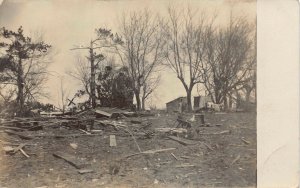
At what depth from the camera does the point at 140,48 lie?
282 centimetres

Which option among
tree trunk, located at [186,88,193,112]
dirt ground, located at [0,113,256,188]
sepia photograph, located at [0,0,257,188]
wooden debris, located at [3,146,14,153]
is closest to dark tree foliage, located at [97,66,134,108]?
sepia photograph, located at [0,0,257,188]

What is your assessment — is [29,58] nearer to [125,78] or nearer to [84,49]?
[84,49]

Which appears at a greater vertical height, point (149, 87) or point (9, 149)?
point (149, 87)

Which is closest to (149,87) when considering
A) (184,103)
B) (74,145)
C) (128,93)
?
(128,93)

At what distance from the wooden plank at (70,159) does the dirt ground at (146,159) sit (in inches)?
0.7

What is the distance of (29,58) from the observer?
2.75 m

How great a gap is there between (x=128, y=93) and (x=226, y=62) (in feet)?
2.14

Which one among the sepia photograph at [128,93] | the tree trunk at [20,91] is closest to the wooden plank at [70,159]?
the sepia photograph at [128,93]

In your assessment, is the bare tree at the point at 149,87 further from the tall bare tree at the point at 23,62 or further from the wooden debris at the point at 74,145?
the tall bare tree at the point at 23,62

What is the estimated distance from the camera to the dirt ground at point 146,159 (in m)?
2.72

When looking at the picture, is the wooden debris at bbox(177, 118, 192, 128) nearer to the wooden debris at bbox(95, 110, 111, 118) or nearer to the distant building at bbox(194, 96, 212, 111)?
the distant building at bbox(194, 96, 212, 111)

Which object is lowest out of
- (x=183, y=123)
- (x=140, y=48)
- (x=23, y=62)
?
(x=183, y=123)

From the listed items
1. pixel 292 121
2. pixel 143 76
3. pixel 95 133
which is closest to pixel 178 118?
pixel 143 76

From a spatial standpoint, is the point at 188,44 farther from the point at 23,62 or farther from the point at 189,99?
the point at 23,62
